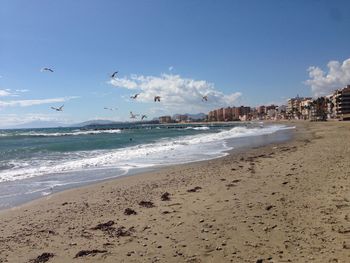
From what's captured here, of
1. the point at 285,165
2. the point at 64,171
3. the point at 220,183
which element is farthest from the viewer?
the point at 64,171

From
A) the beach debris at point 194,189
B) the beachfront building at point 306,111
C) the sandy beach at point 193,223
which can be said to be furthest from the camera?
the beachfront building at point 306,111

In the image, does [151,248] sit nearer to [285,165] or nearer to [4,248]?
[4,248]

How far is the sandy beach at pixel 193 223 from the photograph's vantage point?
575 centimetres

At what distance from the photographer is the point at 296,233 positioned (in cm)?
623

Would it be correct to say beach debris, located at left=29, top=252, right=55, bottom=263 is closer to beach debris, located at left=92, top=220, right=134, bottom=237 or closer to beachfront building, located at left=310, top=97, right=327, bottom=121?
beach debris, located at left=92, top=220, right=134, bottom=237

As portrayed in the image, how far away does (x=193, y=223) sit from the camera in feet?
24.0

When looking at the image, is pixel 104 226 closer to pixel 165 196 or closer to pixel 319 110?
pixel 165 196

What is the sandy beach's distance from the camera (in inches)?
227

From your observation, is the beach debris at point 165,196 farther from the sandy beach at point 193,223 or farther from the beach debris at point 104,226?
the beach debris at point 104,226

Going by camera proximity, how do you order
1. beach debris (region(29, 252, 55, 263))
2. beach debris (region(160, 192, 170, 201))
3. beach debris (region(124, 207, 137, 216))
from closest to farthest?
beach debris (region(29, 252, 55, 263))
beach debris (region(124, 207, 137, 216))
beach debris (region(160, 192, 170, 201))

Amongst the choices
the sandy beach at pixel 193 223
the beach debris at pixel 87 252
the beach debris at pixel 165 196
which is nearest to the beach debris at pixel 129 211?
the sandy beach at pixel 193 223

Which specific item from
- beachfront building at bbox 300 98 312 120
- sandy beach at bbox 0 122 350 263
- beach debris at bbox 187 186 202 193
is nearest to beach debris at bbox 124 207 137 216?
sandy beach at bbox 0 122 350 263

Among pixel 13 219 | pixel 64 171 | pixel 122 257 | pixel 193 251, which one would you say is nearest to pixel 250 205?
pixel 193 251

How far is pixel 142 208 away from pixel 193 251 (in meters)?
3.38
